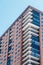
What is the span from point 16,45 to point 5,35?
16.3 meters

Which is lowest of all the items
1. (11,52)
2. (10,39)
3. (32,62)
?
(32,62)

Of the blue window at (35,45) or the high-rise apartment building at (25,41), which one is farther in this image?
the blue window at (35,45)

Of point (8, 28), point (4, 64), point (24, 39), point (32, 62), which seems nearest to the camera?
point (32, 62)

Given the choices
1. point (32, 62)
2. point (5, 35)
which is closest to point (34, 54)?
point (32, 62)

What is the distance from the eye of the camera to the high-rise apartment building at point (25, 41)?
10094 cm

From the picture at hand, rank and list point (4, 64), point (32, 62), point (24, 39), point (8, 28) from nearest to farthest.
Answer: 1. point (32, 62)
2. point (24, 39)
3. point (4, 64)
4. point (8, 28)

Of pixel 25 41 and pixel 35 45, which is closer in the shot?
pixel 35 45

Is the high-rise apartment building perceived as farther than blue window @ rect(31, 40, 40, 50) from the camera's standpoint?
No

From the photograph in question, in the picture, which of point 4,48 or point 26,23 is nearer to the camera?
point 26,23

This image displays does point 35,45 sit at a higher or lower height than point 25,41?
lower

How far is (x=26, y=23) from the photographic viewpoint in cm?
11000

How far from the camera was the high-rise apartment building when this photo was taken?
10094 cm

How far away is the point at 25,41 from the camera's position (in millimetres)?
105000

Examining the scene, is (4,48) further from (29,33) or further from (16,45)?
(29,33)
